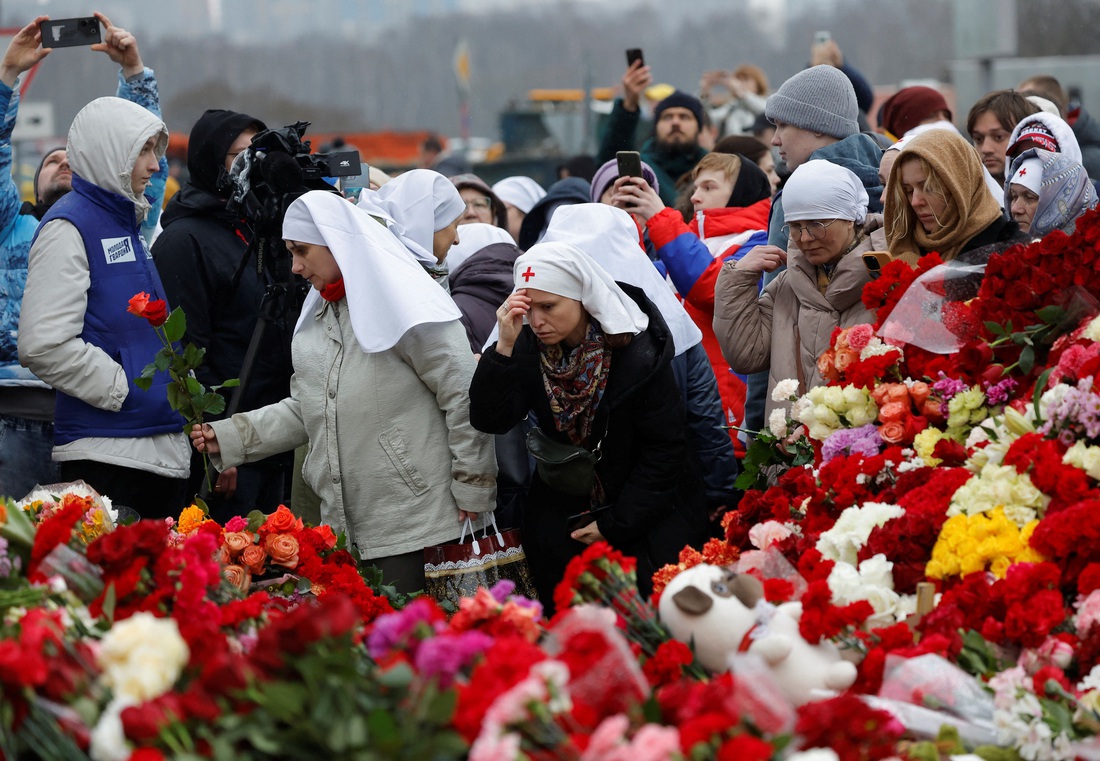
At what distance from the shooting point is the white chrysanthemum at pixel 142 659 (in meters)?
1.84

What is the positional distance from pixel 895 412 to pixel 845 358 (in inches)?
11.4

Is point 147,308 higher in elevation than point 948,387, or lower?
higher

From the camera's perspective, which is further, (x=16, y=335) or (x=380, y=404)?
(x=16, y=335)

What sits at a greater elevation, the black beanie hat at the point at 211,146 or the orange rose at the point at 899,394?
the black beanie hat at the point at 211,146

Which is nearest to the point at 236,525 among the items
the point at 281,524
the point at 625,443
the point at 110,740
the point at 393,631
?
the point at 281,524

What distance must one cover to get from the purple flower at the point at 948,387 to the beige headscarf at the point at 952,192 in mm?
714

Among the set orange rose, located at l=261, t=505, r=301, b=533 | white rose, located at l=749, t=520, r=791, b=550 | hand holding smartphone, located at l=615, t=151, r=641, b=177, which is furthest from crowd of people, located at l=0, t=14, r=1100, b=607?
white rose, located at l=749, t=520, r=791, b=550

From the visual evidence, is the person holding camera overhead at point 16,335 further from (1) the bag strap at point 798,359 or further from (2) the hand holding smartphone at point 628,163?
(1) the bag strap at point 798,359

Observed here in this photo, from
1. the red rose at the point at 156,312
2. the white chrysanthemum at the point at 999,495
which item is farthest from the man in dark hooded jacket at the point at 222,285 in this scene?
the white chrysanthemum at the point at 999,495

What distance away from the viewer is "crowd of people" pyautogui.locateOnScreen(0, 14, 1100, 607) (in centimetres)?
383

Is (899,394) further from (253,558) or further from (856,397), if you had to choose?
(253,558)

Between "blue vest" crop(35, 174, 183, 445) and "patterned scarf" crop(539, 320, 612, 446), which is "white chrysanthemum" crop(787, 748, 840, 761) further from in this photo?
"blue vest" crop(35, 174, 183, 445)

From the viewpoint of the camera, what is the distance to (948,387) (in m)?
3.19

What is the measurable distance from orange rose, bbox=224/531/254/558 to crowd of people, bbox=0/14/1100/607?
1.52ft
